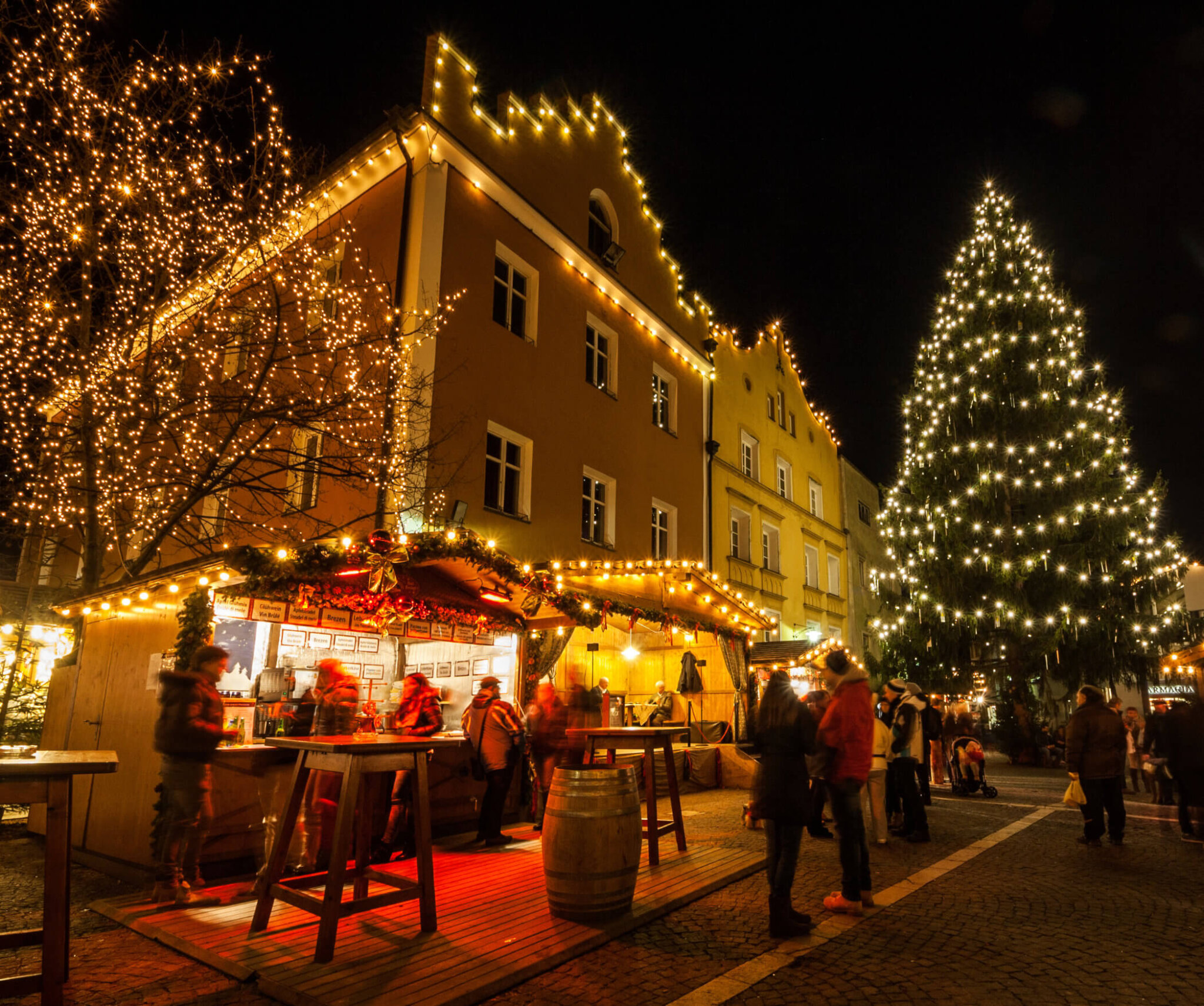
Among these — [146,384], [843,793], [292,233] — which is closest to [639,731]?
[843,793]

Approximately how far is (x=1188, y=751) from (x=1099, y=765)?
3.81 ft

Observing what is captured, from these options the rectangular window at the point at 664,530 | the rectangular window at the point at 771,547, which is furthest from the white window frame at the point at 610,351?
the rectangular window at the point at 771,547

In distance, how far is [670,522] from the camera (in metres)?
19.0

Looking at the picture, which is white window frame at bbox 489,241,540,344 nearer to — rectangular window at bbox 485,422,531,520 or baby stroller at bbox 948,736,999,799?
rectangular window at bbox 485,422,531,520

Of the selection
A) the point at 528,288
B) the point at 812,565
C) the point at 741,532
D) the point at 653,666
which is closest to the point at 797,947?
the point at 528,288

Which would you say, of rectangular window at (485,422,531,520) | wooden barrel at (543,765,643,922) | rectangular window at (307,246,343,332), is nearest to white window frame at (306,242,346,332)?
rectangular window at (307,246,343,332)

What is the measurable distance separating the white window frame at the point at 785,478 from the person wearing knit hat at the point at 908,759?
52.2 feet

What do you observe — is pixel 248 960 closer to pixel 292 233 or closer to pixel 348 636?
pixel 348 636

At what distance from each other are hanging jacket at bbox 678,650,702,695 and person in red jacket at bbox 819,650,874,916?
10373 mm

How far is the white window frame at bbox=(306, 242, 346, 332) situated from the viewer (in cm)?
1280

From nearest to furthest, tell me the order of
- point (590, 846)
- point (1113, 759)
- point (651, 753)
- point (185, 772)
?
point (590, 846)
point (185, 772)
point (651, 753)
point (1113, 759)

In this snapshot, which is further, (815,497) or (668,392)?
(815,497)

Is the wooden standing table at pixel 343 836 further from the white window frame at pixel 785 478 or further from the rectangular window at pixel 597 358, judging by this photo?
the white window frame at pixel 785 478

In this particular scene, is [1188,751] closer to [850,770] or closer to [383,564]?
[850,770]
